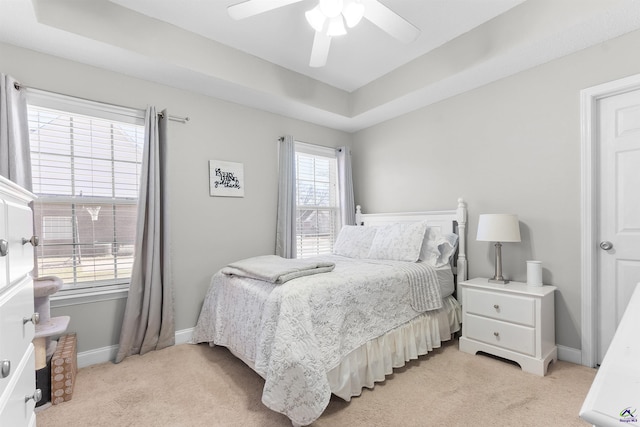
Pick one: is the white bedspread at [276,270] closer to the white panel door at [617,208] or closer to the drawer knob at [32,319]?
the drawer knob at [32,319]

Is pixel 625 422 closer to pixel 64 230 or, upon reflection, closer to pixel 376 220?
pixel 64 230

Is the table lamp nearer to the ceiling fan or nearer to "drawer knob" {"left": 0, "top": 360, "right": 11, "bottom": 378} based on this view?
the ceiling fan

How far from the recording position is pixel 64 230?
2.32 metres

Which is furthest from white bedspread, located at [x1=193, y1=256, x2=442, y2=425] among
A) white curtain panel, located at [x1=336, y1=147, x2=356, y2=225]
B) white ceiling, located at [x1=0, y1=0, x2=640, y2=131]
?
white ceiling, located at [x1=0, y1=0, x2=640, y2=131]

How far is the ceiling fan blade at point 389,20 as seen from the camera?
68.2 inches

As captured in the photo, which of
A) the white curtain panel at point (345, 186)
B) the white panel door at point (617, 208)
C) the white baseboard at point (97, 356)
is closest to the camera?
the white panel door at point (617, 208)

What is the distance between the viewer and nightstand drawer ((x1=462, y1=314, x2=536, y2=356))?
7.13 ft

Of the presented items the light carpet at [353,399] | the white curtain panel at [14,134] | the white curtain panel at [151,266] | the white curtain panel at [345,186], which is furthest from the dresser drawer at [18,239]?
the white curtain panel at [345,186]

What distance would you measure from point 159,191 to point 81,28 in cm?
122

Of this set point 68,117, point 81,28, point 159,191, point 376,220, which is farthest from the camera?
point 376,220

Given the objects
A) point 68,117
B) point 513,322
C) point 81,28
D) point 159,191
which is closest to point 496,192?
point 513,322

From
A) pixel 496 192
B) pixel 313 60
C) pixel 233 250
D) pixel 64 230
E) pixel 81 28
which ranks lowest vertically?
pixel 233 250

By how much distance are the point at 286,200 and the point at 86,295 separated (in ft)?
6.34

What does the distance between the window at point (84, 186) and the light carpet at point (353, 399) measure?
0.80m
